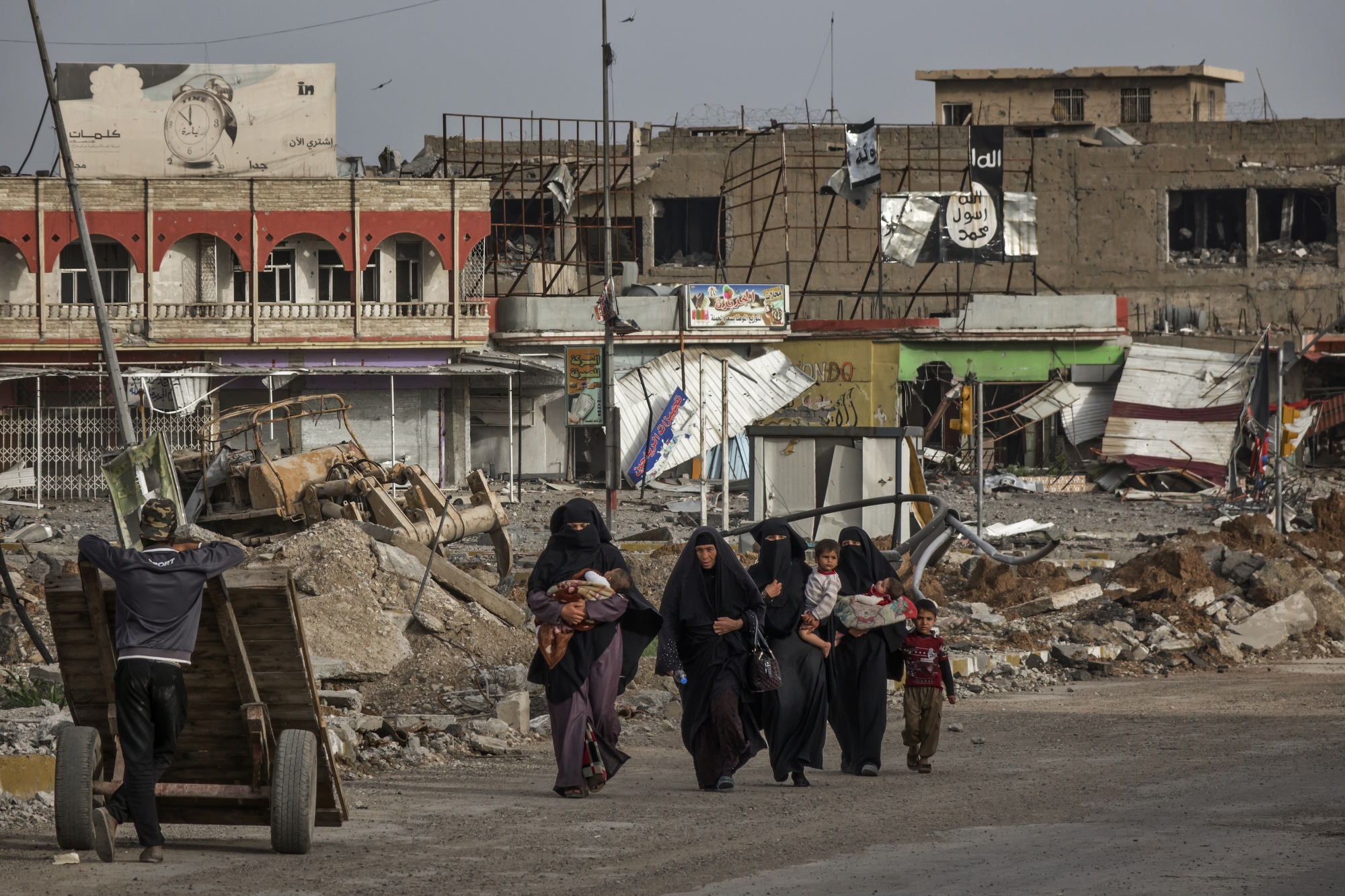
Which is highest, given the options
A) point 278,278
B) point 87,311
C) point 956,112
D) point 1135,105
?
point 1135,105

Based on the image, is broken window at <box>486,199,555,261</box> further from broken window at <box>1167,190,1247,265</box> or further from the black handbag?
the black handbag

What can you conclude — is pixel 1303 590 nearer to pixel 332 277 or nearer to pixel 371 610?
pixel 371 610

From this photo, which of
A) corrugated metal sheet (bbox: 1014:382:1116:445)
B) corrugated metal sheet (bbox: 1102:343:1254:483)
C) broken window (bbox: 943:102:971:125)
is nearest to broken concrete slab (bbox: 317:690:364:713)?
corrugated metal sheet (bbox: 1102:343:1254:483)

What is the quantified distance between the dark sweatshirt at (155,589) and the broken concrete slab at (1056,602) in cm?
1111

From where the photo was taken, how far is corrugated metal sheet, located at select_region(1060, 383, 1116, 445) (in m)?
32.8

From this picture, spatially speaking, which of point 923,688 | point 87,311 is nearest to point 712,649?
point 923,688

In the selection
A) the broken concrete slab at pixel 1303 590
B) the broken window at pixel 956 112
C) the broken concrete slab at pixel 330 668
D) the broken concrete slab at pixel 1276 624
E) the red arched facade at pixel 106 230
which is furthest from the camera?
the broken window at pixel 956 112

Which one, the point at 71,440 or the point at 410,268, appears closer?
the point at 71,440

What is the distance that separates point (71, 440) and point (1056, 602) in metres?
19.8

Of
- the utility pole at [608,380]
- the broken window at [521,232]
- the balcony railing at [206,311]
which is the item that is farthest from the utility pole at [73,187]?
the broken window at [521,232]

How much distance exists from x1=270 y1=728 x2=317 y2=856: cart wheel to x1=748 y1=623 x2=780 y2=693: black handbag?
2751 mm

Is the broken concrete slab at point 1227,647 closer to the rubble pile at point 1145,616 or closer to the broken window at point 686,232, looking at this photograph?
the rubble pile at point 1145,616

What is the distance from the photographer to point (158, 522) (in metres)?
5.91

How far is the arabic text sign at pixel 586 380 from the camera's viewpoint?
2558 cm
